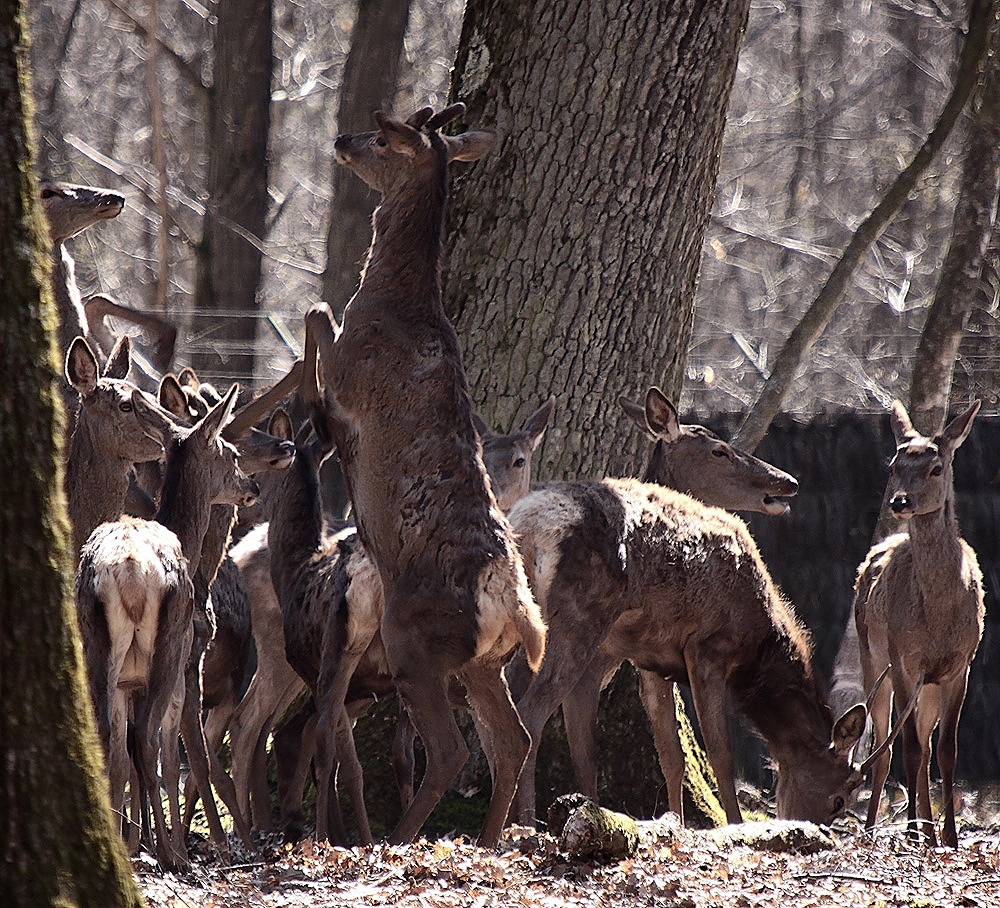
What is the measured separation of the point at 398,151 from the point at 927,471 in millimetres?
3704

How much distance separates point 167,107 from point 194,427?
71.3 feet

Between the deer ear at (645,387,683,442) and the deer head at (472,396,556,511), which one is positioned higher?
the deer ear at (645,387,683,442)

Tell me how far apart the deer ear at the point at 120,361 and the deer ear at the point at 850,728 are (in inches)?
182

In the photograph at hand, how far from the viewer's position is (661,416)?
9.28m

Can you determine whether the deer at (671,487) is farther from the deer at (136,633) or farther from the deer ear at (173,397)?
the deer ear at (173,397)

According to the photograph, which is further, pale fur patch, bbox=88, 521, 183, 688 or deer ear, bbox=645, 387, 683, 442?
deer ear, bbox=645, 387, 683, 442

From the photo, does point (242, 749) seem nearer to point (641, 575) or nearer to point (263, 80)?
point (641, 575)

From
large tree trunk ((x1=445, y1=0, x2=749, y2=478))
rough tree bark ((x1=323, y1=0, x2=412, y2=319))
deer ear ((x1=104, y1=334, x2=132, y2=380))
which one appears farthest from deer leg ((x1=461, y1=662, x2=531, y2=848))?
rough tree bark ((x1=323, y1=0, x2=412, y2=319))

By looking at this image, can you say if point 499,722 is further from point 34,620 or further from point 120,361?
point 34,620

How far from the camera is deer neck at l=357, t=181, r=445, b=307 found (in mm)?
7648

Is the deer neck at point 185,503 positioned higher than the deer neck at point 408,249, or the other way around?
the deer neck at point 408,249

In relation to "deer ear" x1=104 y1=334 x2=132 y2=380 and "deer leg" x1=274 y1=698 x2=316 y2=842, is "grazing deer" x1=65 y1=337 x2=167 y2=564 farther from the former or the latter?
"deer leg" x1=274 y1=698 x2=316 y2=842

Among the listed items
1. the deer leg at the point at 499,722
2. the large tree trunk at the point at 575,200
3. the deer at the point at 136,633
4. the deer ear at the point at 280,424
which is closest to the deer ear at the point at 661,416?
the large tree trunk at the point at 575,200

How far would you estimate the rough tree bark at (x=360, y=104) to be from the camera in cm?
1500
